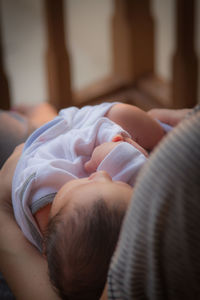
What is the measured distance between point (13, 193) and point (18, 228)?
2.0 inches

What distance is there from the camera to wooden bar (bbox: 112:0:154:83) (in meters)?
1.47

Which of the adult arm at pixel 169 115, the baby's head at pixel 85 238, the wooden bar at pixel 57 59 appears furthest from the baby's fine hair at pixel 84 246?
the wooden bar at pixel 57 59

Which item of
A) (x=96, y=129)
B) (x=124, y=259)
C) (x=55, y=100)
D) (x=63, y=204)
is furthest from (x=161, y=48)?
(x=124, y=259)

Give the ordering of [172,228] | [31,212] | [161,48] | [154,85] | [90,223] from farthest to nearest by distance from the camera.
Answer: [161,48]
[154,85]
[31,212]
[90,223]
[172,228]

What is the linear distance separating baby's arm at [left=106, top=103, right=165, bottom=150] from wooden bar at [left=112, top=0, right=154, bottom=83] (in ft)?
2.53

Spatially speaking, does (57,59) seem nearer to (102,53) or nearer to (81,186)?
(102,53)

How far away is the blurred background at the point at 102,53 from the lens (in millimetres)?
1400

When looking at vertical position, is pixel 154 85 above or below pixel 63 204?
below

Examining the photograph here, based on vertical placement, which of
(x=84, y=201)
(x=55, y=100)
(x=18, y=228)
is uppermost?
(x=84, y=201)

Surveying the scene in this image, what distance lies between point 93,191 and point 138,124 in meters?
0.19

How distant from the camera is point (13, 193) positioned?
0.71m

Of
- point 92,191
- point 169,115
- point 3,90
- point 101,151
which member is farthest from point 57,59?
point 92,191

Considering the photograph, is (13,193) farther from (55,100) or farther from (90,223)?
(55,100)

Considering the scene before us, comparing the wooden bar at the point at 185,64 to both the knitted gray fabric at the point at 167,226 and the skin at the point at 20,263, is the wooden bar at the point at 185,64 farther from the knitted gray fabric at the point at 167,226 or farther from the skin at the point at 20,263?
the knitted gray fabric at the point at 167,226
